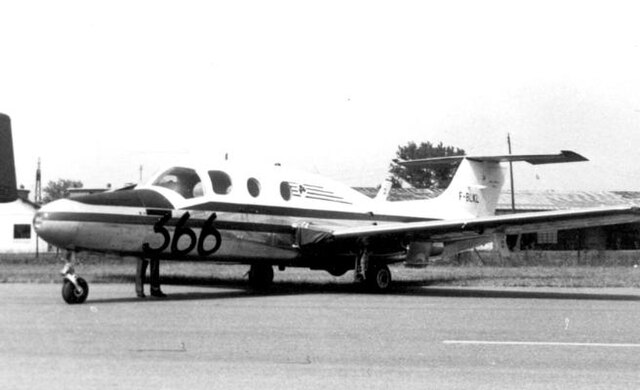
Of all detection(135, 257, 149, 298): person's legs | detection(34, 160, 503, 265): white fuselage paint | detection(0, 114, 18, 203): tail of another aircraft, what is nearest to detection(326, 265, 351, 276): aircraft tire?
detection(34, 160, 503, 265): white fuselage paint

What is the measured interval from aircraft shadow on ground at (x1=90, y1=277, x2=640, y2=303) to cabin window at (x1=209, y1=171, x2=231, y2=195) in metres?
1.83

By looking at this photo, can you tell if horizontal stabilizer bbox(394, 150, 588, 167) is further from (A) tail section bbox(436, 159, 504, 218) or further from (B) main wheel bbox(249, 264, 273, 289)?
(B) main wheel bbox(249, 264, 273, 289)

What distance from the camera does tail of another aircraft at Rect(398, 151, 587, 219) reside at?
19.2m

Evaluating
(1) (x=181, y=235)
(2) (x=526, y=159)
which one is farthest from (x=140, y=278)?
(2) (x=526, y=159)

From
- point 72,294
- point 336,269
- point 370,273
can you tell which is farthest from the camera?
point 336,269

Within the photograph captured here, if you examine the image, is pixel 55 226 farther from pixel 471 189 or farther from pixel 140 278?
pixel 471 189

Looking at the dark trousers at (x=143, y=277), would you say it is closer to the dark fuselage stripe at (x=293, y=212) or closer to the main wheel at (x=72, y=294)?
the dark fuselage stripe at (x=293, y=212)

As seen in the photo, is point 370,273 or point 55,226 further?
point 370,273

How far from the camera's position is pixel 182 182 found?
13.7 m

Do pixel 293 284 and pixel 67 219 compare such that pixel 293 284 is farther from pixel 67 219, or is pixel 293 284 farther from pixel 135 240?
pixel 67 219

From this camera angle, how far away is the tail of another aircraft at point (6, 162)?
274 cm

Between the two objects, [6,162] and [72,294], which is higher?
[6,162]

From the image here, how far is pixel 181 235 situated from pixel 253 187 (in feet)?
6.50

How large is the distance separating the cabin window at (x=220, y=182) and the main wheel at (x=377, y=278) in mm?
3359
